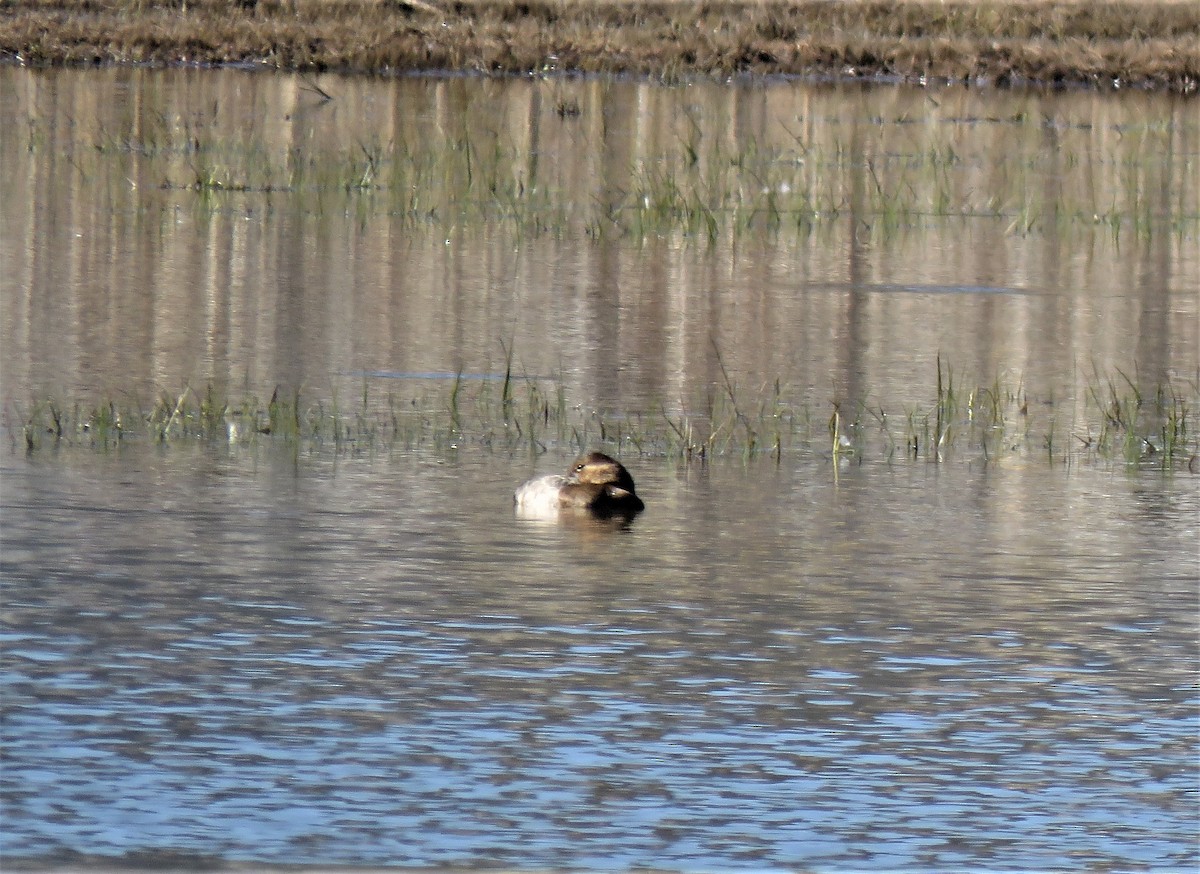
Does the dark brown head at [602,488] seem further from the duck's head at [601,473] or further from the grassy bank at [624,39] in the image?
the grassy bank at [624,39]

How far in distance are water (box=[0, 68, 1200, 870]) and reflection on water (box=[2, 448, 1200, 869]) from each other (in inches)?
0.6

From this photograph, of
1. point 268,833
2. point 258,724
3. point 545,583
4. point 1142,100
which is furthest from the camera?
point 1142,100

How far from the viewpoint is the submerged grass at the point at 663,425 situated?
993 cm

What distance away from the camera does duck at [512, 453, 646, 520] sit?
859cm

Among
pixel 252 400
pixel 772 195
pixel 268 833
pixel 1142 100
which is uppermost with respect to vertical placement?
pixel 1142 100

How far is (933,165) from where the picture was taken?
23.4 m

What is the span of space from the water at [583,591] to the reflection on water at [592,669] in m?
0.02

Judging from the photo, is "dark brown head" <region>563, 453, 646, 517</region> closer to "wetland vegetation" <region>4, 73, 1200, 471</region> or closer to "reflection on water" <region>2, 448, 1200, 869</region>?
"reflection on water" <region>2, 448, 1200, 869</region>

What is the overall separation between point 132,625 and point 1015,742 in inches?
90.8

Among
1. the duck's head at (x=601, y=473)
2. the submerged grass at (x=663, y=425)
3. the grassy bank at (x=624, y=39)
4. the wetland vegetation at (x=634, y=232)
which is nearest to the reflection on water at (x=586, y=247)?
the wetland vegetation at (x=634, y=232)

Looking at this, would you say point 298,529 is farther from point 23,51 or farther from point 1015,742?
point 23,51

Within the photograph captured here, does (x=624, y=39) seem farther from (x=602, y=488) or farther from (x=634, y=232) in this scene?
(x=602, y=488)

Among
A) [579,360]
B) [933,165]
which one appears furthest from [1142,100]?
[579,360]

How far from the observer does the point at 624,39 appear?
1495 inches
